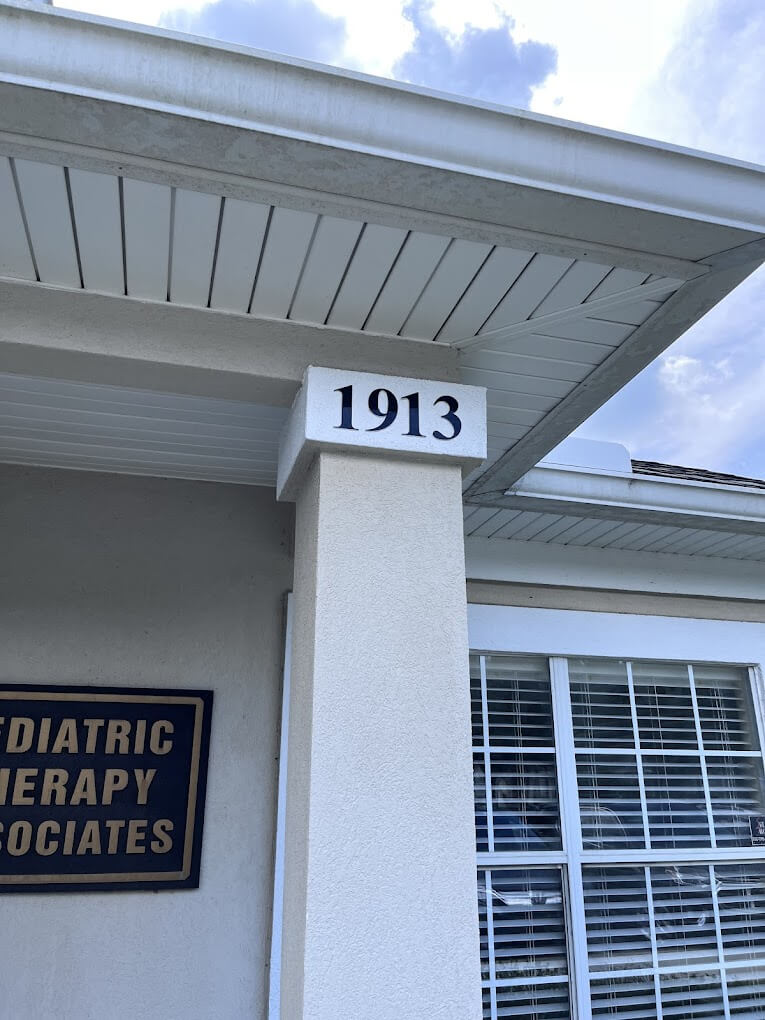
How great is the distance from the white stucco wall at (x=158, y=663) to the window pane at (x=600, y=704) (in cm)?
167

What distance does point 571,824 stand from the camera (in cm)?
362

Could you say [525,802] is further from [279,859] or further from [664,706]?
[279,859]

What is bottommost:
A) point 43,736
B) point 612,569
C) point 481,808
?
point 481,808

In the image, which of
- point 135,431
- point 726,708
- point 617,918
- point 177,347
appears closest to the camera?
point 177,347

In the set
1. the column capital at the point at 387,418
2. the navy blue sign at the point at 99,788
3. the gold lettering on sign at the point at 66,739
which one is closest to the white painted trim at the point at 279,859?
the navy blue sign at the point at 99,788

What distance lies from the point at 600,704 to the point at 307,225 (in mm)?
2971

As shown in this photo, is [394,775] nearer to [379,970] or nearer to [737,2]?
[379,970]

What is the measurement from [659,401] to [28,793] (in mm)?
25023

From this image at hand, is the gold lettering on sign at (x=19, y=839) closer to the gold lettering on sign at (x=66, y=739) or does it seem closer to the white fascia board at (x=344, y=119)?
the gold lettering on sign at (x=66, y=739)

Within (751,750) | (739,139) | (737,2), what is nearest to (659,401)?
(739,139)

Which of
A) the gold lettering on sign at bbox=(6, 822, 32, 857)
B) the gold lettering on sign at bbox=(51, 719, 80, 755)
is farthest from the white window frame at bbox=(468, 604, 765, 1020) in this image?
the gold lettering on sign at bbox=(6, 822, 32, 857)

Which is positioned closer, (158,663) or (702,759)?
(158,663)

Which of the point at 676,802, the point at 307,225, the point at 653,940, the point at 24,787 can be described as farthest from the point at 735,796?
the point at 307,225

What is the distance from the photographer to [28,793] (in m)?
2.63
